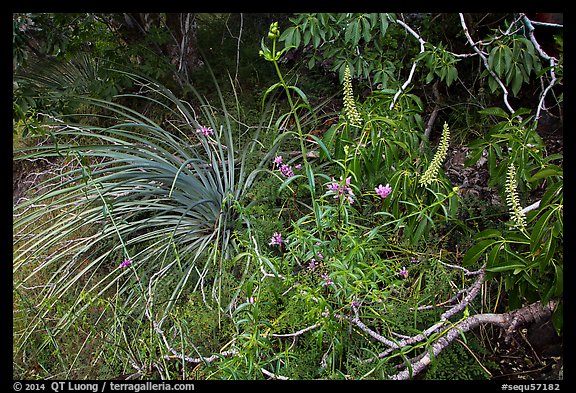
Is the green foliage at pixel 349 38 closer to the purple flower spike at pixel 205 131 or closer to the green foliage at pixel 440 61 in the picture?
the green foliage at pixel 440 61

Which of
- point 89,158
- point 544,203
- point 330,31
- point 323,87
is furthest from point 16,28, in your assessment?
point 544,203

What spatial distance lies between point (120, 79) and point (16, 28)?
0.80 m

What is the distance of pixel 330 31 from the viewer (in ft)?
6.89

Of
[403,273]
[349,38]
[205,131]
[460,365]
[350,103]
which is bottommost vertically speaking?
[460,365]

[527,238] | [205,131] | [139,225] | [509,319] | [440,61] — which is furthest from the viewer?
[205,131]

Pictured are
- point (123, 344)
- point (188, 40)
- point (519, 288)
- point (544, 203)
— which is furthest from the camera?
point (188, 40)

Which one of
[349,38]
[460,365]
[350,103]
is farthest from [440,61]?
[460,365]

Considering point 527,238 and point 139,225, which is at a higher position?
point 527,238

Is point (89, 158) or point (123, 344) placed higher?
point (89, 158)

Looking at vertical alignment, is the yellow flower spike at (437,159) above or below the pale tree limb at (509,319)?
above

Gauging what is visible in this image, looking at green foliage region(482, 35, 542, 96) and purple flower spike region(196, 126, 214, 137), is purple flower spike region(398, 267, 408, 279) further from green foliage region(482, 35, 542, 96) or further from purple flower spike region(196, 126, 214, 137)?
purple flower spike region(196, 126, 214, 137)

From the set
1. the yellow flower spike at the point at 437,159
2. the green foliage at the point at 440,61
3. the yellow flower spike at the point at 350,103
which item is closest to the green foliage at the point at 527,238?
the yellow flower spike at the point at 437,159

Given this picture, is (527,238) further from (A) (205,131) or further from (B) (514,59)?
(A) (205,131)
